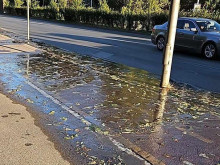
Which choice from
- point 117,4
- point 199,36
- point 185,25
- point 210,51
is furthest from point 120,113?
point 117,4

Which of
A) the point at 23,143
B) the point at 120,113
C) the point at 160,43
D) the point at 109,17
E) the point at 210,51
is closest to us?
the point at 23,143

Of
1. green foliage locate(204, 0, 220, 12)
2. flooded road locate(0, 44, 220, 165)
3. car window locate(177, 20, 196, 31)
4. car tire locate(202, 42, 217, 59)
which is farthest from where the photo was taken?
green foliage locate(204, 0, 220, 12)

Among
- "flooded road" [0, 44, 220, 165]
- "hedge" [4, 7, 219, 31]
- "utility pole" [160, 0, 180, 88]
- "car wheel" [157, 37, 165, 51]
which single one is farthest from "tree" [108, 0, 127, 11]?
"utility pole" [160, 0, 180, 88]

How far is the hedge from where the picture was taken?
27812 mm

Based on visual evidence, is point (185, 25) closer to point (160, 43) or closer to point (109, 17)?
point (160, 43)

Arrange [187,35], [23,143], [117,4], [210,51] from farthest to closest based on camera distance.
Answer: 1. [117,4]
2. [187,35]
3. [210,51]
4. [23,143]

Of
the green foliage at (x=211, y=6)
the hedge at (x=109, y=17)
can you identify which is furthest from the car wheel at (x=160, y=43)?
the green foliage at (x=211, y=6)

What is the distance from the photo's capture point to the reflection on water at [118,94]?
5656 millimetres

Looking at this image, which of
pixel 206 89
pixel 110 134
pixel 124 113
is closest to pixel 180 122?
pixel 124 113

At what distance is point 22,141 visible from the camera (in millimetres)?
4449

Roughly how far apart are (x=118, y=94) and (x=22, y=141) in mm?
3060

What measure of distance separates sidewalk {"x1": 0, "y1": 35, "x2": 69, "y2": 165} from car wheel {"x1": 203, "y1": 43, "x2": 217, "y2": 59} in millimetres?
9479

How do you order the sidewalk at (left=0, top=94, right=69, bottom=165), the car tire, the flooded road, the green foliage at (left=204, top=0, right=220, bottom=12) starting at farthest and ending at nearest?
1. the green foliage at (left=204, top=0, right=220, bottom=12)
2. the car tire
3. the flooded road
4. the sidewalk at (left=0, top=94, right=69, bottom=165)

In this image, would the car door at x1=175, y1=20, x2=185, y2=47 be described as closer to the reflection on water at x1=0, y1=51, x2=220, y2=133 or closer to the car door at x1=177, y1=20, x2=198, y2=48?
the car door at x1=177, y1=20, x2=198, y2=48
